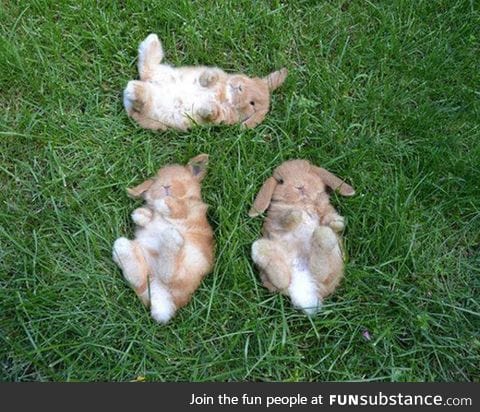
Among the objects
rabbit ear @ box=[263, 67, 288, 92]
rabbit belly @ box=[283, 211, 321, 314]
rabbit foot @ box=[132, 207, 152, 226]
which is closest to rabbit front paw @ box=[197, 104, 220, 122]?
rabbit ear @ box=[263, 67, 288, 92]

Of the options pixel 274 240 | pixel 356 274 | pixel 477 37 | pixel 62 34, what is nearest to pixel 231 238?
pixel 274 240

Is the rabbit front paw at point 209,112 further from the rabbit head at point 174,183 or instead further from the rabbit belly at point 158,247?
the rabbit belly at point 158,247

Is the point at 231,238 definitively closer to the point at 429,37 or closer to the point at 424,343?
the point at 424,343

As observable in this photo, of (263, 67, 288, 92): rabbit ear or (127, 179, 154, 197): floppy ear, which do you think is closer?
(127, 179, 154, 197): floppy ear

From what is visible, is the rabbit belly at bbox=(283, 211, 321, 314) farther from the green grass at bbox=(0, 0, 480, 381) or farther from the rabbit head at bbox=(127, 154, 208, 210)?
the rabbit head at bbox=(127, 154, 208, 210)

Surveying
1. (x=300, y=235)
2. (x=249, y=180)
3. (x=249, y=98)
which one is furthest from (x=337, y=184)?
(x=249, y=98)

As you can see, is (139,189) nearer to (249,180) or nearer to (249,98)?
(249,180)

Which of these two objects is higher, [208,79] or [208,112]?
[208,79]

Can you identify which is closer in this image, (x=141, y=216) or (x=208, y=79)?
(x=141, y=216)
